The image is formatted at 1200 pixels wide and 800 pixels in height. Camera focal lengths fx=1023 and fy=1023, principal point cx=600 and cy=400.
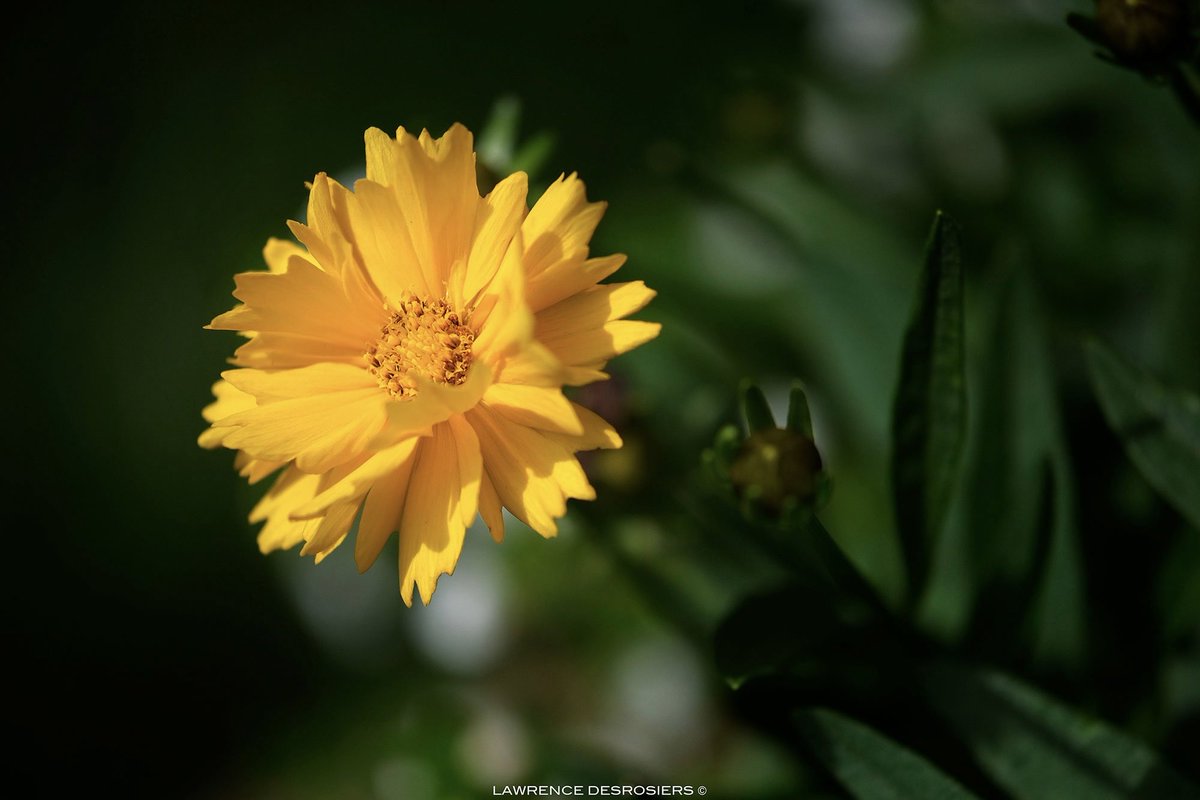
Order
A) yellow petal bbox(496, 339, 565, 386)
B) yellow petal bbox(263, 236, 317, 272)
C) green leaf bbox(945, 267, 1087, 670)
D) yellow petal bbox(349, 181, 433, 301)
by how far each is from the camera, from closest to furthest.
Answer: yellow petal bbox(496, 339, 565, 386) → yellow petal bbox(349, 181, 433, 301) → yellow petal bbox(263, 236, 317, 272) → green leaf bbox(945, 267, 1087, 670)

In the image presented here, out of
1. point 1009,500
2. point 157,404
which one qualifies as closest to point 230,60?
point 157,404

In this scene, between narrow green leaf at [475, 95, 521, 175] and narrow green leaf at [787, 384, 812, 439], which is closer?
narrow green leaf at [787, 384, 812, 439]

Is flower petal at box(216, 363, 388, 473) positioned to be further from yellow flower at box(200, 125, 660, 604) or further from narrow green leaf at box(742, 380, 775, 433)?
narrow green leaf at box(742, 380, 775, 433)

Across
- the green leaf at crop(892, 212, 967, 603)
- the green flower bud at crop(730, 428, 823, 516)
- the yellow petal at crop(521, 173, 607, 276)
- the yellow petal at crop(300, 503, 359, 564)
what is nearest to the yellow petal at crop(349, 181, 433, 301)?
the yellow petal at crop(521, 173, 607, 276)

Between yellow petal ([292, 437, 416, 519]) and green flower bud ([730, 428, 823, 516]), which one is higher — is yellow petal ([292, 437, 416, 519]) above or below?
above

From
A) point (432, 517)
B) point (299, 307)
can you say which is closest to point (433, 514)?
point (432, 517)

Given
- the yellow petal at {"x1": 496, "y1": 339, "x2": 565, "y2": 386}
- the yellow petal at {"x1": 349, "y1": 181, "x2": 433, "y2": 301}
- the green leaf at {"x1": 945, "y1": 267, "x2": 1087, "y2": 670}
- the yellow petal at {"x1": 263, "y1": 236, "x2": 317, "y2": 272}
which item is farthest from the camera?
the green leaf at {"x1": 945, "y1": 267, "x2": 1087, "y2": 670}

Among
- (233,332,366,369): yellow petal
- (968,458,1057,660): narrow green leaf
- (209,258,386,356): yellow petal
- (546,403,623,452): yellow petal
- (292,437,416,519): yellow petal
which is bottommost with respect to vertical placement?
(968,458,1057,660): narrow green leaf

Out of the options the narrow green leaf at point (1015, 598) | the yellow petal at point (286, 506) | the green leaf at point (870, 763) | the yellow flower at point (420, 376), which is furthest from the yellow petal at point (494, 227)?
the narrow green leaf at point (1015, 598)

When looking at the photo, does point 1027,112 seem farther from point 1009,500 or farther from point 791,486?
point 791,486
